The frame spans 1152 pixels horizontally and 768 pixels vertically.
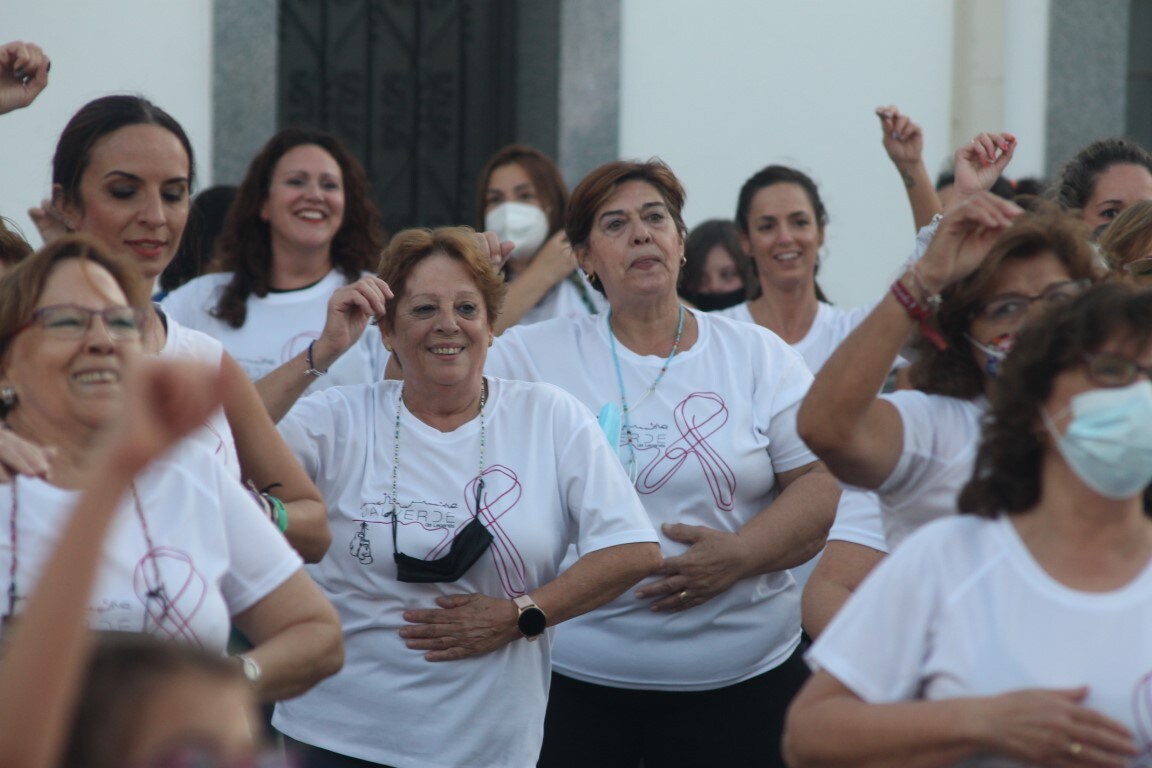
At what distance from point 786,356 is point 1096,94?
4.94m

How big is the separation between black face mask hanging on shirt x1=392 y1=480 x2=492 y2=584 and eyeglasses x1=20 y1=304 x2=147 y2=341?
109cm

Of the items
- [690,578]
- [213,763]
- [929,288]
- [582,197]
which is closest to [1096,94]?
[582,197]

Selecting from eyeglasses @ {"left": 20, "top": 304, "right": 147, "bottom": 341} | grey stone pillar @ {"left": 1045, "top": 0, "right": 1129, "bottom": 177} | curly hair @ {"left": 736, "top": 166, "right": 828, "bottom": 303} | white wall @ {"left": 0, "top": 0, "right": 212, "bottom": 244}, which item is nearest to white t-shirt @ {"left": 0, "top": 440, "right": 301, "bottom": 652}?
eyeglasses @ {"left": 20, "top": 304, "right": 147, "bottom": 341}

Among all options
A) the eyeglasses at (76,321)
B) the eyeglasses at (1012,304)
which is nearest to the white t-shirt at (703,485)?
the eyeglasses at (1012,304)

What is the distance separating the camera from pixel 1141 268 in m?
3.95

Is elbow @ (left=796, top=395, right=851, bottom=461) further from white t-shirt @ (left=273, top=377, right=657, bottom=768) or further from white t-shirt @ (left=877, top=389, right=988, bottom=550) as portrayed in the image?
white t-shirt @ (left=273, top=377, right=657, bottom=768)

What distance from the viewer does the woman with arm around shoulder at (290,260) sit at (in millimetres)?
5062

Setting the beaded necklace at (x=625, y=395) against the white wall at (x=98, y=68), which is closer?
the beaded necklace at (x=625, y=395)

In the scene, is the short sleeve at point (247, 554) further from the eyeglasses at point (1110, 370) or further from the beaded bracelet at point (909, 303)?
the eyeglasses at point (1110, 370)

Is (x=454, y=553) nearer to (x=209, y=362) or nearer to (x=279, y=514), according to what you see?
(x=279, y=514)

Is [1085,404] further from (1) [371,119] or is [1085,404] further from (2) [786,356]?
(1) [371,119]

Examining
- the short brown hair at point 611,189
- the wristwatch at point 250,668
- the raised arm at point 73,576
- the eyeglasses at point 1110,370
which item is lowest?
the wristwatch at point 250,668

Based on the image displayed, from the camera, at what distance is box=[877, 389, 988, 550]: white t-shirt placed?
123 inches

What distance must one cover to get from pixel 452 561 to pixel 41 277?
4.10ft
